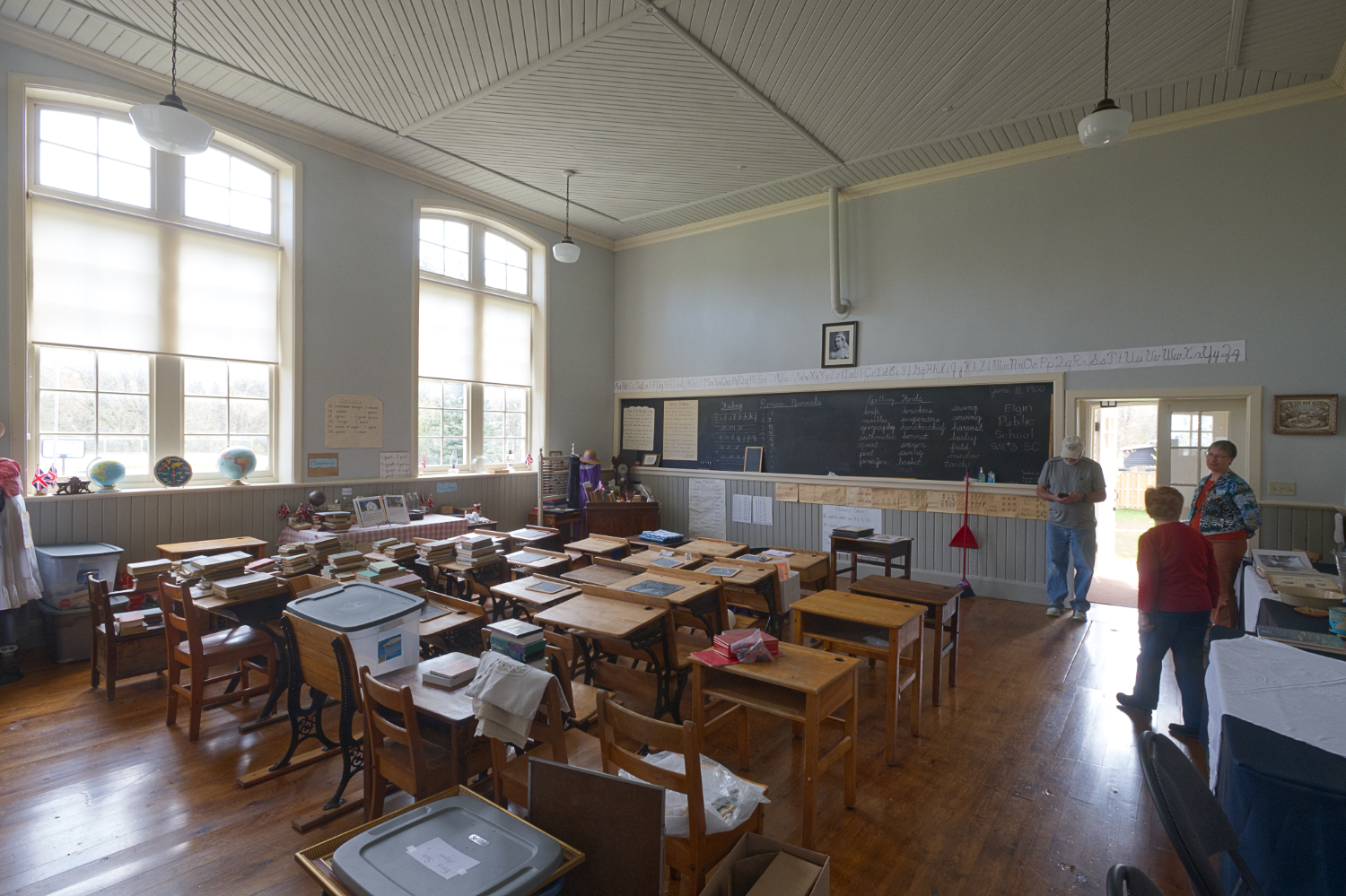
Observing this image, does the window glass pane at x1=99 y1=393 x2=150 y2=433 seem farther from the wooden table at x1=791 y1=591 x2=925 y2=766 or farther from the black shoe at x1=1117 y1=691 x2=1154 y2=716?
the black shoe at x1=1117 y1=691 x2=1154 y2=716

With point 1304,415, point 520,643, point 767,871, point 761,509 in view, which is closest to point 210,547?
point 520,643

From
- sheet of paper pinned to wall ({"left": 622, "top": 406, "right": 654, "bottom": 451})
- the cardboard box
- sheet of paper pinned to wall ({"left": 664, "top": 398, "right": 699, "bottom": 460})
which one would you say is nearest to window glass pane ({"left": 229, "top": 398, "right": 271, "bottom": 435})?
sheet of paper pinned to wall ({"left": 622, "top": 406, "right": 654, "bottom": 451})

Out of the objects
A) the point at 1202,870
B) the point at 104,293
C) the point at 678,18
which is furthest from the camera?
the point at 104,293

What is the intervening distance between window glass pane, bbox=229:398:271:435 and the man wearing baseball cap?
22.6 ft

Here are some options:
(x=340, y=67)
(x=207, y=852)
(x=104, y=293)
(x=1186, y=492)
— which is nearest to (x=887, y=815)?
(x=207, y=852)

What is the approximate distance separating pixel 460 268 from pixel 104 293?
3.15 metres

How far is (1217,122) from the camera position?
4.94 metres

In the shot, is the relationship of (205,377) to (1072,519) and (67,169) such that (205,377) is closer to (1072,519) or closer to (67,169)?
(67,169)

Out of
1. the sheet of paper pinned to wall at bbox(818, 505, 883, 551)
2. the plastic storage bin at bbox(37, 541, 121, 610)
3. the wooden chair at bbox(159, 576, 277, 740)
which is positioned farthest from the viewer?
the sheet of paper pinned to wall at bbox(818, 505, 883, 551)

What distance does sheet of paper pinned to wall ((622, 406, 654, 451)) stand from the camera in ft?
27.6

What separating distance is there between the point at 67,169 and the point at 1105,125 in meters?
6.88

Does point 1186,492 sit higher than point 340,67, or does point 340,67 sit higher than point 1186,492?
point 340,67

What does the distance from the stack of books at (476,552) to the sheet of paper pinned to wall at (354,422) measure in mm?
2409

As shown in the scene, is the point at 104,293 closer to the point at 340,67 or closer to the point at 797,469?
the point at 340,67
